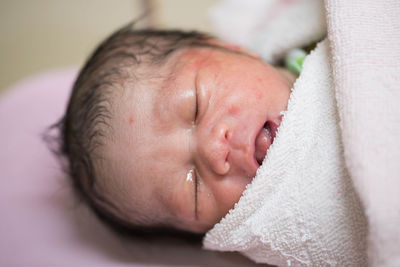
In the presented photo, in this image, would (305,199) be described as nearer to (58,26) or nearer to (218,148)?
(218,148)

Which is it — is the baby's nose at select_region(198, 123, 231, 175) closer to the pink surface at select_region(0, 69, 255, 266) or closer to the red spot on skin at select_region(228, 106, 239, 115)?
the red spot on skin at select_region(228, 106, 239, 115)

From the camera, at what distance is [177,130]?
2.54 ft

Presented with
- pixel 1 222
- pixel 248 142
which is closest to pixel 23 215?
pixel 1 222

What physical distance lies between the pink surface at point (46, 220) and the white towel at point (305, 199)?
0.56ft

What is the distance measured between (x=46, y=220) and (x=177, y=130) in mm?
505

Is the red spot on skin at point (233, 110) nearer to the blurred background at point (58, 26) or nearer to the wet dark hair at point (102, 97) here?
the wet dark hair at point (102, 97)

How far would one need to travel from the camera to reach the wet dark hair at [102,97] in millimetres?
814

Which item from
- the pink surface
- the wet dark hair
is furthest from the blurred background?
the wet dark hair

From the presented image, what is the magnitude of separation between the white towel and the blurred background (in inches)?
43.3

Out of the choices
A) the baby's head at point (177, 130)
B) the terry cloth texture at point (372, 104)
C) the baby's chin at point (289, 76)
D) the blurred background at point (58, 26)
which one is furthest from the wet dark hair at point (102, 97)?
the blurred background at point (58, 26)

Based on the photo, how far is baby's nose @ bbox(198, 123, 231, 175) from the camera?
72cm

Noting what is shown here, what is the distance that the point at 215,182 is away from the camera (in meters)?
0.76

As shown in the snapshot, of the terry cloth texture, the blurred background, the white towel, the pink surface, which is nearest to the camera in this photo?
the terry cloth texture

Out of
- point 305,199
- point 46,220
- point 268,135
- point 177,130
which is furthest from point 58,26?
point 305,199
